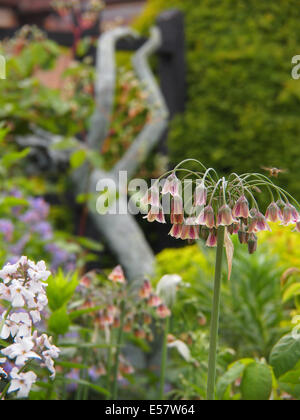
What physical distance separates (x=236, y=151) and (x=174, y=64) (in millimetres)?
1109

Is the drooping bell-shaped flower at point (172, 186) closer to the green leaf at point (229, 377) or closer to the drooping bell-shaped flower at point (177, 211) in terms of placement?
the drooping bell-shaped flower at point (177, 211)

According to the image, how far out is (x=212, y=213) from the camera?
3.19 ft

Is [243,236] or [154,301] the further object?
[154,301]

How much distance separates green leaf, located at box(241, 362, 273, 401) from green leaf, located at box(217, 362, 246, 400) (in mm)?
50

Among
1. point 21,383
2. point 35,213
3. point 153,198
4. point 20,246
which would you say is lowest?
point 21,383

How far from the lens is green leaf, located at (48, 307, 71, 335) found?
1.27 meters

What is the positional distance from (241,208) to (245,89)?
3.94 meters

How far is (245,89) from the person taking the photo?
473 cm

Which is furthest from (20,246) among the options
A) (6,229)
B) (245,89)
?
(245,89)

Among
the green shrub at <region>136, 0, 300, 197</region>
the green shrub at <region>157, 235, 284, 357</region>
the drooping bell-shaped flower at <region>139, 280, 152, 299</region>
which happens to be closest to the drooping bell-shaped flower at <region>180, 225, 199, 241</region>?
the drooping bell-shaped flower at <region>139, 280, 152, 299</region>

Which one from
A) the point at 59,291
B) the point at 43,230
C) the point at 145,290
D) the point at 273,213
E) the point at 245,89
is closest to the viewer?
the point at 273,213

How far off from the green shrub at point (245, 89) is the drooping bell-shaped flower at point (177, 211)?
363 cm

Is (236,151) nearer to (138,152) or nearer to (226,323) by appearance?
(138,152)

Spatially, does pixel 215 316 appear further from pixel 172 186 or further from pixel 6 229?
pixel 6 229
